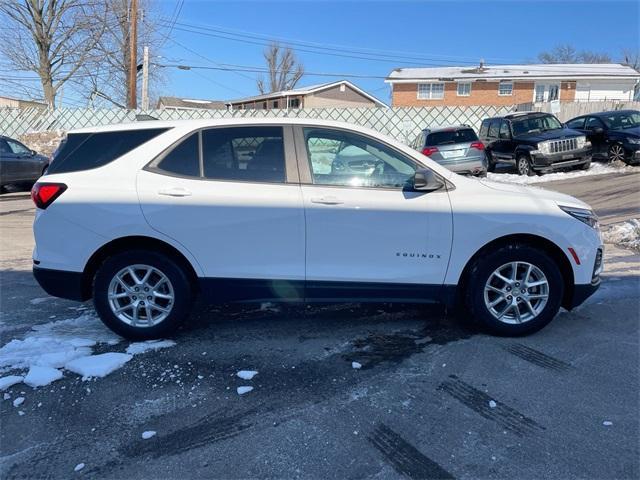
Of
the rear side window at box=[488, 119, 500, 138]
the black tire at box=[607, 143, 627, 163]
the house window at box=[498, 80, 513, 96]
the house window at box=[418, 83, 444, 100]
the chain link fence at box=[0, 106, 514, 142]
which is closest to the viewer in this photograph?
the black tire at box=[607, 143, 627, 163]

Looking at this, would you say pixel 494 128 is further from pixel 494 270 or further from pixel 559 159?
pixel 494 270

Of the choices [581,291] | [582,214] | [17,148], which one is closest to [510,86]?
[17,148]

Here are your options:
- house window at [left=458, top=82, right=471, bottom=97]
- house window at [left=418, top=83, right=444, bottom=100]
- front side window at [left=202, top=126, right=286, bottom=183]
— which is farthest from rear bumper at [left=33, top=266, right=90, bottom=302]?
house window at [left=458, top=82, right=471, bottom=97]

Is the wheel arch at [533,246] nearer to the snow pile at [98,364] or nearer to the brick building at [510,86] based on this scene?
the snow pile at [98,364]

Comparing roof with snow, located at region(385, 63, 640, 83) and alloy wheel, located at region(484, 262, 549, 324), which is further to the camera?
roof with snow, located at region(385, 63, 640, 83)

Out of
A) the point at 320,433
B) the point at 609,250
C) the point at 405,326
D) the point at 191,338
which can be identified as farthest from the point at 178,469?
the point at 609,250

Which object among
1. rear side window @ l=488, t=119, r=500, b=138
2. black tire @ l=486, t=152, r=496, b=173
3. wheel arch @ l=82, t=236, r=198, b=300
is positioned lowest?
wheel arch @ l=82, t=236, r=198, b=300

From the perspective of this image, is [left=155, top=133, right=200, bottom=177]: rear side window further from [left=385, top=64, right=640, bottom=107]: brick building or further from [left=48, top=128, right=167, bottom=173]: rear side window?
[left=385, top=64, right=640, bottom=107]: brick building

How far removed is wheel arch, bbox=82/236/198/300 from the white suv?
0.4 inches

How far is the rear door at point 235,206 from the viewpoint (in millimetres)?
3908

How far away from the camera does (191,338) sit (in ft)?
13.8

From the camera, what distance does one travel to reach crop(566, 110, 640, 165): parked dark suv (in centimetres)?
1421

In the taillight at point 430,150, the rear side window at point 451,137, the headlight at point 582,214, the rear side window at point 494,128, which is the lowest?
the headlight at point 582,214

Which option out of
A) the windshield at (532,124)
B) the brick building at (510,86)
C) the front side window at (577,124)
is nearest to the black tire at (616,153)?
the front side window at (577,124)
